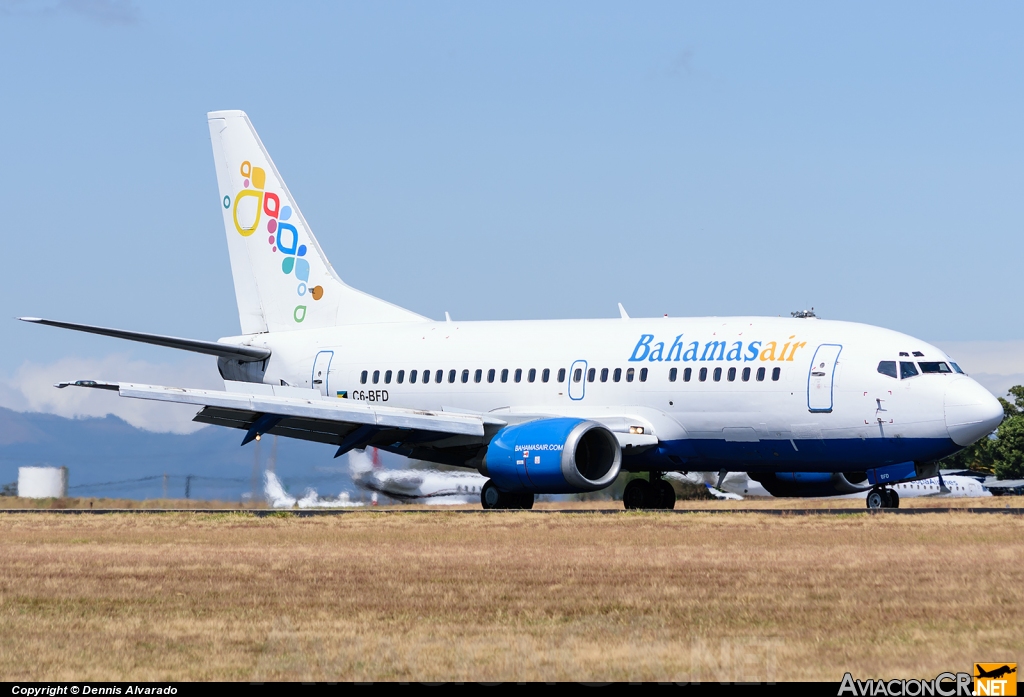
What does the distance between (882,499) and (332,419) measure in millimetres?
11488

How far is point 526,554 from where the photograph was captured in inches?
719

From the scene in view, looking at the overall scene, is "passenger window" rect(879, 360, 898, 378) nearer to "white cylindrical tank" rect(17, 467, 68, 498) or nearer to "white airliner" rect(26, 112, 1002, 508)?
"white airliner" rect(26, 112, 1002, 508)

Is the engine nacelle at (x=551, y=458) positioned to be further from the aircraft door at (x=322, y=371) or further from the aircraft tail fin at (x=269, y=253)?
the aircraft tail fin at (x=269, y=253)

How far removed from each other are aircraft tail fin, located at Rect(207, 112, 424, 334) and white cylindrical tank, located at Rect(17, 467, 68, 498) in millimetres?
8355

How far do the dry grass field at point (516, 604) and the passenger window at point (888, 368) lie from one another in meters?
6.05

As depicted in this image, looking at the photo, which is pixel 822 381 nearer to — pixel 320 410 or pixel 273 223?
pixel 320 410

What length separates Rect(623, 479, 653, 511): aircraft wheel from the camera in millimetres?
33531

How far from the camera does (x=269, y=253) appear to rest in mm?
39188

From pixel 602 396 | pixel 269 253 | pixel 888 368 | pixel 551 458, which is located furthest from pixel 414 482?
pixel 888 368

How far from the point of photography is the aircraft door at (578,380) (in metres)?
32.0

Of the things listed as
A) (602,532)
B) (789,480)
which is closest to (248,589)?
(602,532)

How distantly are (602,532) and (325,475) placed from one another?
60.9 feet

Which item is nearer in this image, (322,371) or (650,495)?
(650,495)

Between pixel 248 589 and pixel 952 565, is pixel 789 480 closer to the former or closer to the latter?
pixel 952 565
